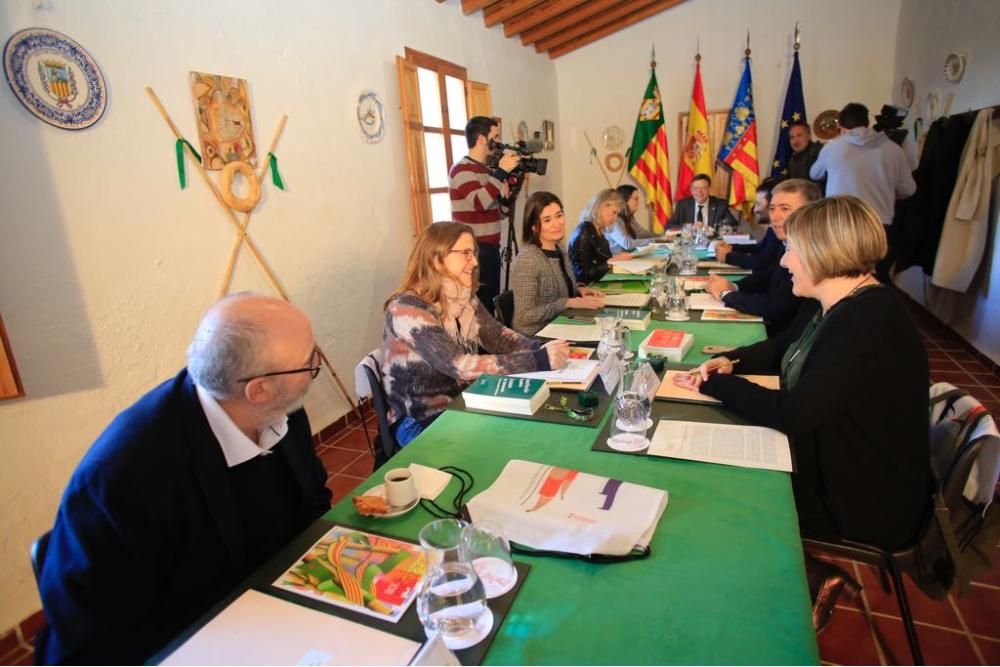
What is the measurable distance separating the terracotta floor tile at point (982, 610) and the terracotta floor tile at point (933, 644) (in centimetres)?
7

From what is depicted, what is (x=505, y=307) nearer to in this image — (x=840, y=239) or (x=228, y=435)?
(x=840, y=239)

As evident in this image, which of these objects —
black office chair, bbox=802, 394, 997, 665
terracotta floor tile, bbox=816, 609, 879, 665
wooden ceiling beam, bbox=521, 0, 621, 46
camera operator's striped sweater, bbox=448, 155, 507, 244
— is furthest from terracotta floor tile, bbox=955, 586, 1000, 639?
wooden ceiling beam, bbox=521, 0, 621, 46

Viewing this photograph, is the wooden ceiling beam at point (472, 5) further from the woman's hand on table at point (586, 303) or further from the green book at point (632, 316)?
the green book at point (632, 316)

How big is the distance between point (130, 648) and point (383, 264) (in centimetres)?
288

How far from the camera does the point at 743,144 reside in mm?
6062

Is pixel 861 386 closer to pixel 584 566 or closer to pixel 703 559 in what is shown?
pixel 703 559

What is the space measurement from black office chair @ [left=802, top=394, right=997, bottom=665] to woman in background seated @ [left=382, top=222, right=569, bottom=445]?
0.96 m

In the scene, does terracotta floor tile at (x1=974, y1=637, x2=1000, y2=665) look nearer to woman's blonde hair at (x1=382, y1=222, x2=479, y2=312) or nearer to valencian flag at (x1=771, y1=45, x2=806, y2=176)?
woman's blonde hair at (x1=382, y1=222, x2=479, y2=312)

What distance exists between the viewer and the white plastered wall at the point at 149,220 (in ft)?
5.99

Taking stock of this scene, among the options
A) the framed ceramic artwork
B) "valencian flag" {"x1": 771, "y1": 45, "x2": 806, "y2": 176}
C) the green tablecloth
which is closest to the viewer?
the green tablecloth

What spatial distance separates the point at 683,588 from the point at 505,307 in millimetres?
1884

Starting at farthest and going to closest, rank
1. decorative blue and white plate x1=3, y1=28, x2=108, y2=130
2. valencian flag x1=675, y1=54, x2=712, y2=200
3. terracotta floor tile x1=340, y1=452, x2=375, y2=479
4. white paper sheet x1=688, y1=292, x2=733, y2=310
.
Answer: valencian flag x1=675, y1=54, x2=712, y2=200 < terracotta floor tile x1=340, y1=452, x2=375, y2=479 < white paper sheet x1=688, y1=292, x2=733, y2=310 < decorative blue and white plate x1=3, y1=28, x2=108, y2=130

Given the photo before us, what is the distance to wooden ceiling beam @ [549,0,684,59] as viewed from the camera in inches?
238

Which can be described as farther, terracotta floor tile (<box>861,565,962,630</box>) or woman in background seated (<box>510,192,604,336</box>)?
woman in background seated (<box>510,192,604,336</box>)
